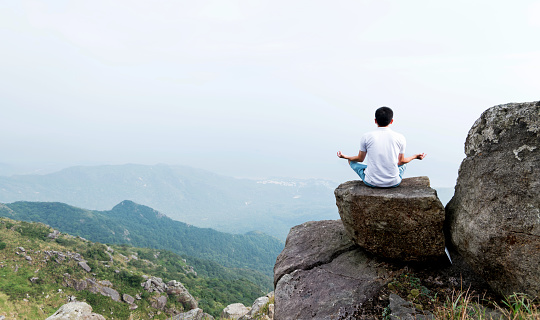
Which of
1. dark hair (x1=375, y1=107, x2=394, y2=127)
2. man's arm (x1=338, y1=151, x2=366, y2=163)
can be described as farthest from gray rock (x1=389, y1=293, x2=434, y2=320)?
dark hair (x1=375, y1=107, x2=394, y2=127)

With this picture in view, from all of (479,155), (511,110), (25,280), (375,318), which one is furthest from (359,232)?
(25,280)

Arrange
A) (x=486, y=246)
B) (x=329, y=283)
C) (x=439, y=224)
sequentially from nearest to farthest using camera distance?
(x=486, y=246) < (x=439, y=224) < (x=329, y=283)

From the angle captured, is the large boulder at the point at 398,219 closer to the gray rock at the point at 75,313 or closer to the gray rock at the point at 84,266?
the gray rock at the point at 75,313

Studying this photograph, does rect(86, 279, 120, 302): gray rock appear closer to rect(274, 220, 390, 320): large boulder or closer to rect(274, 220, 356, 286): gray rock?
rect(274, 220, 356, 286): gray rock

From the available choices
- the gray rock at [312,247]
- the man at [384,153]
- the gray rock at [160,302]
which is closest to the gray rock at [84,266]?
the gray rock at [160,302]

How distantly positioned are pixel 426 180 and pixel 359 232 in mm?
2754

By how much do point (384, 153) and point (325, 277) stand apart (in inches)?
170

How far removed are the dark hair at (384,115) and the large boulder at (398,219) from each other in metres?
2.07

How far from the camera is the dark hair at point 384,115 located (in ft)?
28.5

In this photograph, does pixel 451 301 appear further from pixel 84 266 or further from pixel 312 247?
pixel 84 266

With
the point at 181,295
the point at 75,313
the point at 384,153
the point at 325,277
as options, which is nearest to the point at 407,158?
the point at 384,153

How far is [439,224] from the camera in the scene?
24.8 feet

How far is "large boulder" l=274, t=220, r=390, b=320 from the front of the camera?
7.62m

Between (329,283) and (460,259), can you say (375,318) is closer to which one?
(329,283)
